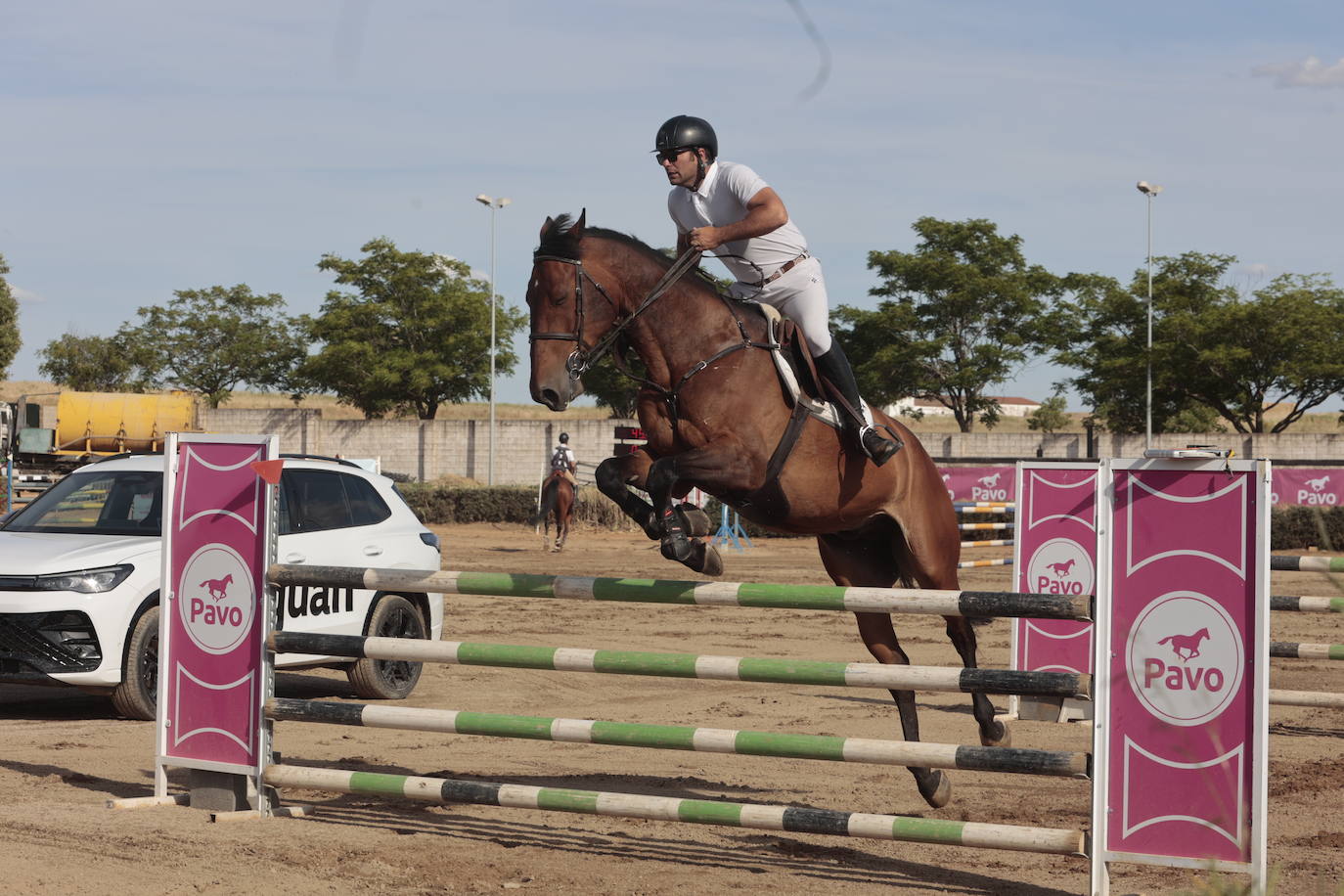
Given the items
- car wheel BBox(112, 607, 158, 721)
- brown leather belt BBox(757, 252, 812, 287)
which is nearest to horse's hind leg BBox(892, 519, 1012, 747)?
brown leather belt BBox(757, 252, 812, 287)

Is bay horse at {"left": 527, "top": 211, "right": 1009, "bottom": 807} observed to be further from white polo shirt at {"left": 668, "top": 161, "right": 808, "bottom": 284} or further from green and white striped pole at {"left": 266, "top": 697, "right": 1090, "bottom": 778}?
green and white striped pole at {"left": 266, "top": 697, "right": 1090, "bottom": 778}

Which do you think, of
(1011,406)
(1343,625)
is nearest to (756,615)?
(1343,625)

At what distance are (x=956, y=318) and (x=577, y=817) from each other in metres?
44.5

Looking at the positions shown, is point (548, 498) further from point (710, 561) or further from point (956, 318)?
point (956, 318)

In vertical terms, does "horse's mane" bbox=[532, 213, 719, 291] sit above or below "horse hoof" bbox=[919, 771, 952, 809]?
above

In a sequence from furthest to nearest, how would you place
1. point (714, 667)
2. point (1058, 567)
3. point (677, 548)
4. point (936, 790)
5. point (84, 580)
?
1. point (1058, 567)
2. point (84, 580)
3. point (936, 790)
4. point (677, 548)
5. point (714, 667)

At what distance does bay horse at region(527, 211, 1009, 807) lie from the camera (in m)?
5.41

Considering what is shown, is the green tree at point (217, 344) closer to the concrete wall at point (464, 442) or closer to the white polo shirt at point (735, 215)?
the concrete wall at point (464, 442)

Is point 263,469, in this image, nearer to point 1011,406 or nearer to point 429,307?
point 429,307

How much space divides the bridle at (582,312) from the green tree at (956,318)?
141 feet

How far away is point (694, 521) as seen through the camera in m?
5.57

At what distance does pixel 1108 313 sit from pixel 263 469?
141 ft

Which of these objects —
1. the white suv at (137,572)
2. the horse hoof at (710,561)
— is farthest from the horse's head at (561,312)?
the white suv at (137,572)

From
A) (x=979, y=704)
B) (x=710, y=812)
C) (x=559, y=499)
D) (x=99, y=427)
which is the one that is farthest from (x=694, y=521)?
(x=99, y=427)
